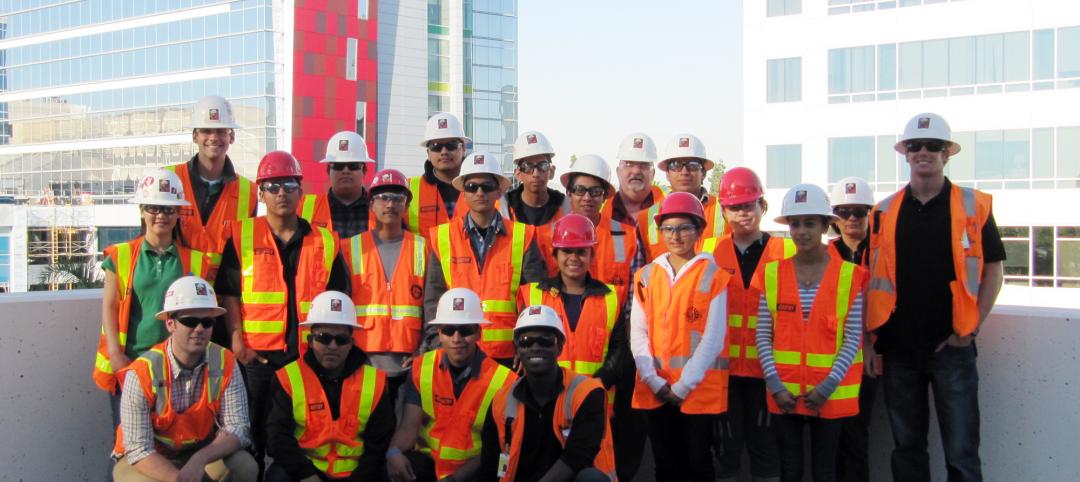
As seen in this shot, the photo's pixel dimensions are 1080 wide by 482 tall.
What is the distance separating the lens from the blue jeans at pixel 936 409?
5.25 metres

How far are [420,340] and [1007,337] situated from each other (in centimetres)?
357

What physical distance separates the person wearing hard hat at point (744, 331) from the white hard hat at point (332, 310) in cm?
219

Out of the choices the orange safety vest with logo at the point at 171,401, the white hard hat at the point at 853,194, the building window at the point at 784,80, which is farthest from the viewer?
the building window at the point at 784,80

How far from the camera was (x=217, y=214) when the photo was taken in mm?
6223

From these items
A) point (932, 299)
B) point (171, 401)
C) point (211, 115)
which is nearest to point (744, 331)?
point (932, 299)

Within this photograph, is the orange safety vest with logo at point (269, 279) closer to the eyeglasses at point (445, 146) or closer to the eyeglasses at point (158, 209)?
the eyeglasses at point (158, 209)

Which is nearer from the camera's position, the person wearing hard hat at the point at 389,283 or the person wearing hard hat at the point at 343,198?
the person wearing hard hat at the point at 389,283

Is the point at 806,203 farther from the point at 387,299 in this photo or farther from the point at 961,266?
the point at 387,299

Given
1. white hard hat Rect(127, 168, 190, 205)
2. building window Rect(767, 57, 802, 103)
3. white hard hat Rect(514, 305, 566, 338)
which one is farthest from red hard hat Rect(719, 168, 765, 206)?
building window Rect(767, 57, 802, 103)

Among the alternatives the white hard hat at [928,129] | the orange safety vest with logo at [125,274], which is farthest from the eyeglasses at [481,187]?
the white hard hat at [928,129]

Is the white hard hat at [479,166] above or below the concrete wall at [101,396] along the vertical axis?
above

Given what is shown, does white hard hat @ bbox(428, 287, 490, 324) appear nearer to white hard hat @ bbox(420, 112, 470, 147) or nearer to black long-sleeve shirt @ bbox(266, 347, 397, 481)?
black long-sleeve shirt @ bbox(266, 347, 397, 481)

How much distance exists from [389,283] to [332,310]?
2.16 feet

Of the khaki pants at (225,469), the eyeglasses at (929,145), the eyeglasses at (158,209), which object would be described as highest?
the eyeglasses at (929,145)
